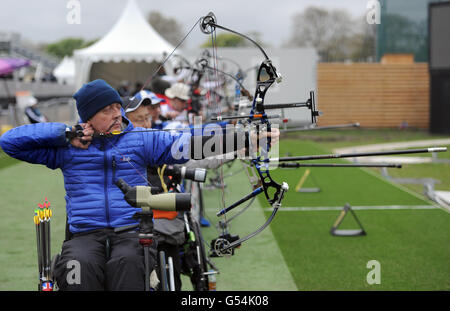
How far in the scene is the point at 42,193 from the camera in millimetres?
9461

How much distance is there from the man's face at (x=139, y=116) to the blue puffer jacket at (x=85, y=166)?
3.68ft

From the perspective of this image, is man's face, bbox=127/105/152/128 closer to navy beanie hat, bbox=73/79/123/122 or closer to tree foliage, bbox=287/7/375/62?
navy beanie hat, bbox=73/79/123/122

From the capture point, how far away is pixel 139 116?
405cm

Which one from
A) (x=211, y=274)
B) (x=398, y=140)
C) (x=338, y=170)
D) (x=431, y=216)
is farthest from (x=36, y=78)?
(x=211, y=274)

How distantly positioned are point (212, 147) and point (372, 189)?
24.1 feet

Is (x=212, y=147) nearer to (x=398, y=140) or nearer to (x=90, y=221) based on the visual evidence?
(x=90, y=221)

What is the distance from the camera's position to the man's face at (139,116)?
4039 mm

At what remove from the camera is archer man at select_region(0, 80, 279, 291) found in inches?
107

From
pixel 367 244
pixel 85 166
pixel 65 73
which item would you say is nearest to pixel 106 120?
pixel 85 166

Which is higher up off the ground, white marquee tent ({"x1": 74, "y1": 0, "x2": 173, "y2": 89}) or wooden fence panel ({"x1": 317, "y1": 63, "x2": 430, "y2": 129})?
white marquee tent ({"x1": 74, "y1": 0, "x2": 173, "y2": 89})

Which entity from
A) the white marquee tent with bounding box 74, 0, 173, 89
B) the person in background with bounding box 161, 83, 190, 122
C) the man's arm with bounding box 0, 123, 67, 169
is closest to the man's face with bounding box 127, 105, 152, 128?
the man's arm with bounding box 0, 123, 67, 169

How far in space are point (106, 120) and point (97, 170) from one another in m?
0.27

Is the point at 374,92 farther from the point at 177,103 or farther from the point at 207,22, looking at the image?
the point at 207,22

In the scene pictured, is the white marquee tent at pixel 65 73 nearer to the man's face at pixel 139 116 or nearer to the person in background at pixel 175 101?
the person in background at pixel 175 101
